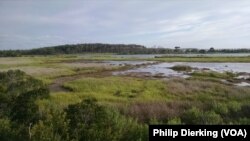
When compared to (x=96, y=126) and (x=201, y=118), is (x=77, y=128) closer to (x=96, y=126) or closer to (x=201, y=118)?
(x=96, y=126)

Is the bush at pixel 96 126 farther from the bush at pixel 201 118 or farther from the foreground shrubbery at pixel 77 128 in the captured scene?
the bush at pixel 201 118

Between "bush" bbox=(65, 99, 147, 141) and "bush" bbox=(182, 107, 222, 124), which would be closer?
"bush" bbox=(65, 99, 147, 141)

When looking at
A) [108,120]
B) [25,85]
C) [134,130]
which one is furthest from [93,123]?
[25,85]

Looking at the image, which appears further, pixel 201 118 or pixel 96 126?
pixel 201 118

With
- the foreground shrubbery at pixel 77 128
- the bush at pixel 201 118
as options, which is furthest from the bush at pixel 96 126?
the bush at pixel 201 118

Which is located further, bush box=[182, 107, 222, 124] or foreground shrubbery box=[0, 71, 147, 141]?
bush box=[182, 107, 222, 124]

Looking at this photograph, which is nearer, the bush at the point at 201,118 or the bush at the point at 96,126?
the bush at the point at 96,126

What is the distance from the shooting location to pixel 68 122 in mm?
9648

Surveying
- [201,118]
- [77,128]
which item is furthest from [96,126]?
[201,118]

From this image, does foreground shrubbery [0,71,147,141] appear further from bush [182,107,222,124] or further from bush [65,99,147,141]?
bush [182,107,222,124]

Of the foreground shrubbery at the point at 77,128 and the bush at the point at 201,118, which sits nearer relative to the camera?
the foreground shrubbery at the point at 77,128

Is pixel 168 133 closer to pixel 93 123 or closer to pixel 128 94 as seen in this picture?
pixel 93 123

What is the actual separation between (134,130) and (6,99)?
6589 millimetres

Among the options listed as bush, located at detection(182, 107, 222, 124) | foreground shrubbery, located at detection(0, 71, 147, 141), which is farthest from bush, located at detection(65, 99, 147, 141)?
bush, located at detection(182, 107, 222, 124)
